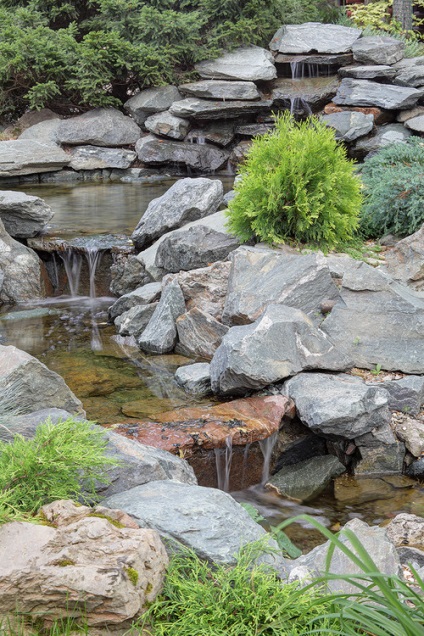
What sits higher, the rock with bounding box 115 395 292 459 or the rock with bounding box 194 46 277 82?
the rock with bounding box 194 46 277 82

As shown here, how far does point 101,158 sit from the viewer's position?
640 inches

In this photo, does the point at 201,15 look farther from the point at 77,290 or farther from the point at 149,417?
the point at 149,417

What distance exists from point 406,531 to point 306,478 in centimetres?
134

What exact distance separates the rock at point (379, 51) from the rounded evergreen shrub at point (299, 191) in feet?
29.7

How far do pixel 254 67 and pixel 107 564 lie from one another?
15.7 m

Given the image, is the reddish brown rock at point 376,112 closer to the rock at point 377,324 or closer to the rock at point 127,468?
the rock at point 377,324

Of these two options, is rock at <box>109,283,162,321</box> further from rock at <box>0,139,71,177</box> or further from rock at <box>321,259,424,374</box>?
rock at <box>0,139,71,177</box>

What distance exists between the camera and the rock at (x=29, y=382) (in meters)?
4.53

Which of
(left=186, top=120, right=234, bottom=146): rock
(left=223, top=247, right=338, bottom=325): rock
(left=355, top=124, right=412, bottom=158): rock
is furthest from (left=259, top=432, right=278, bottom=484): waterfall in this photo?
(left=186, top=120, right=234, bottom=146): rock

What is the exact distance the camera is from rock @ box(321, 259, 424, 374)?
657cm

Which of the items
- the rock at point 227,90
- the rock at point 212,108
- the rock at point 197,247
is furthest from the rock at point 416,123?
the rock at point 197,247

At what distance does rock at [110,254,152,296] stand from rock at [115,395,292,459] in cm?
359

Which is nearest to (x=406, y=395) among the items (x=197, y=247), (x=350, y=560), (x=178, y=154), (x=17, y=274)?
(x=350, y=560)

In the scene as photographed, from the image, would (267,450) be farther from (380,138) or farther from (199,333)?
(380,138)
